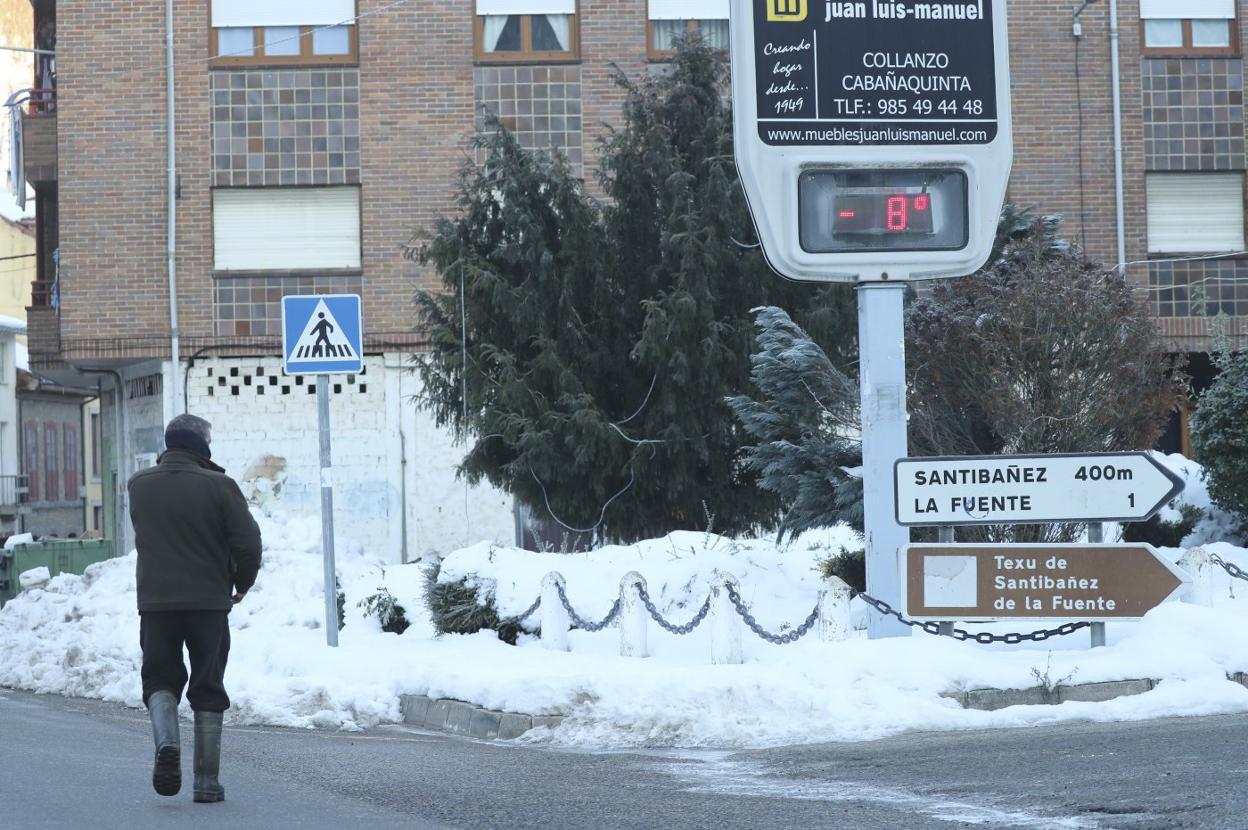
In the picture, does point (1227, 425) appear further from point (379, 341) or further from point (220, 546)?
point (379, 341)

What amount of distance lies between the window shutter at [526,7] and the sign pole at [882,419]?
15.5 metres

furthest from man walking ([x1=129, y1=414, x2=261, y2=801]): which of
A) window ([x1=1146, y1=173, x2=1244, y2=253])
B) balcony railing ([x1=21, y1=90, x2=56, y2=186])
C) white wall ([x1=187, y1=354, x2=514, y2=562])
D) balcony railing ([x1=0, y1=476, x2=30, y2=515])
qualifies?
balcony railing ([x1=0, y1=476, x2=30, y2=515])

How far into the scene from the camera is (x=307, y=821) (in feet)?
22.7

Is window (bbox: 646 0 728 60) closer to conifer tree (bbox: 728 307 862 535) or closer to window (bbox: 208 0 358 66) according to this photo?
window (bbox: 208 0 358 66)

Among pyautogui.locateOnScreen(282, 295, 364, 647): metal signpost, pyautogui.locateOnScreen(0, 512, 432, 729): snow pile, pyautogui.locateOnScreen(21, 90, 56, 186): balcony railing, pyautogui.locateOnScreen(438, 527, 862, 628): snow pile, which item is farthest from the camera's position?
pyautogui.locateOnScreen(21, 90, 56, 186): balcony railing

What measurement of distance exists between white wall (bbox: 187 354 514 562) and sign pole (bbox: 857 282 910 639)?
49.1 ft

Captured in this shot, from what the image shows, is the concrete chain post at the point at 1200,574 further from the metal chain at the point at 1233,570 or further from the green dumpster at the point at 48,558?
the green dumpster at the point at 48,558

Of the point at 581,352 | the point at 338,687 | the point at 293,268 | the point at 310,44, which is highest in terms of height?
the point at 310,44

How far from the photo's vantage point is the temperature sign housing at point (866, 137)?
11.4 m

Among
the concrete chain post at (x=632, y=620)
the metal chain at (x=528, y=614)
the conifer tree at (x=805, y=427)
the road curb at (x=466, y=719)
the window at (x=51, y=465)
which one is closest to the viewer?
the road curb at (x=466, y=719)

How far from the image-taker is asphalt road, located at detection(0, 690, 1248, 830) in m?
6.72

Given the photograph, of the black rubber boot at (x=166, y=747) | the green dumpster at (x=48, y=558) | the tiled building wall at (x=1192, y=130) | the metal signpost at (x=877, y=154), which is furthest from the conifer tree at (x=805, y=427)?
the tiled building wall at (x=1192, y=130)

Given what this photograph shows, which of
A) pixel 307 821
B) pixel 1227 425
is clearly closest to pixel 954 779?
pixel 307 821

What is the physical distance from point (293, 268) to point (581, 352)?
9.55 meters
